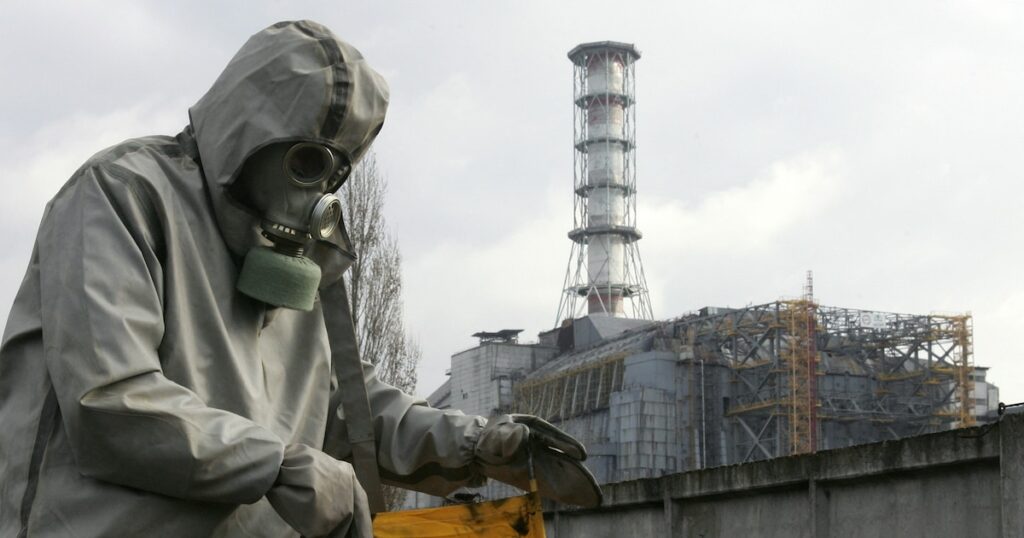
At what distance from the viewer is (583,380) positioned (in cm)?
5609

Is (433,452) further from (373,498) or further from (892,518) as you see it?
(892,518)

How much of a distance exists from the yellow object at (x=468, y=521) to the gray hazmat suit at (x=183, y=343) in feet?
0.22

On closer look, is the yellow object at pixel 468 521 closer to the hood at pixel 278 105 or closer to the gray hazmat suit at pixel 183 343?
the gray hazmat suit at pixel 183 343

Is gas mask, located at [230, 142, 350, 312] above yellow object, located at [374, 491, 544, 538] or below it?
above

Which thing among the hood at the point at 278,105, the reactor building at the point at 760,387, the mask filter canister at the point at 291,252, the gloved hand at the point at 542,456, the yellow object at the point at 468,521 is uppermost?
the reactor building at the point at 760,387

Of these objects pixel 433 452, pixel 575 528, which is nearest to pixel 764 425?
pixel 575 528

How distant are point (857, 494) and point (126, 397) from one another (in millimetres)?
5933

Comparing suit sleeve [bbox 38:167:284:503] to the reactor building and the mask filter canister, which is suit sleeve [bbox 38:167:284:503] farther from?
the reactor building

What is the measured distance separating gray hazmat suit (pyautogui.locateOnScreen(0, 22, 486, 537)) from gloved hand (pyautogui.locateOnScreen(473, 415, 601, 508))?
75 millimetres

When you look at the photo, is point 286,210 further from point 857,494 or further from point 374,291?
point 374,291

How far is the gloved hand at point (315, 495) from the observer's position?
225cm

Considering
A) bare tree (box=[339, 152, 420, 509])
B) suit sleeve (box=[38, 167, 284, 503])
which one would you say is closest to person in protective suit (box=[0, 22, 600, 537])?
suit sleeve (box=[38, 167, 284, 503])

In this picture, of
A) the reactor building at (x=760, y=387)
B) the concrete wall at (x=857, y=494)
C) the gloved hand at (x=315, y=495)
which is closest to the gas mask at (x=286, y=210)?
the gloved hand at (x=315, y=495)

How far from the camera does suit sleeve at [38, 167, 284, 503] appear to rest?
2240mm
